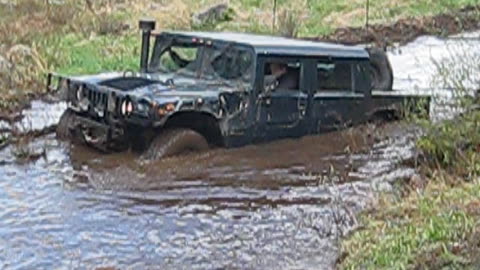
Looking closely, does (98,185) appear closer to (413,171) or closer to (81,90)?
(81,90)

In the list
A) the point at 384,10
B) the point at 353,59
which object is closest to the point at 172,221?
the point at 353,59

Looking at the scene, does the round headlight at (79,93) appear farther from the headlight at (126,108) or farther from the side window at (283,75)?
the side window at (283,75)

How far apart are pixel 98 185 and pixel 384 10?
839 inches

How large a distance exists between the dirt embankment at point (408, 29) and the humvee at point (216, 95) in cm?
1022

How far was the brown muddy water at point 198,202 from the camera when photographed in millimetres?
7871

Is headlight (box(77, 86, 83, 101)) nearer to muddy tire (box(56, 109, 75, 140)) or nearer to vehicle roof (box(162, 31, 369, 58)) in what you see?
muddy tire (box(56, 109, 75, 140))

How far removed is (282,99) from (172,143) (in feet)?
5.14

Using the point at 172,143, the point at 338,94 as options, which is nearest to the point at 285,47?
the point at 338,94

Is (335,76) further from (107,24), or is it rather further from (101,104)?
(107,24)

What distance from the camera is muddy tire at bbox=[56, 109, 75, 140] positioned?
11.9m

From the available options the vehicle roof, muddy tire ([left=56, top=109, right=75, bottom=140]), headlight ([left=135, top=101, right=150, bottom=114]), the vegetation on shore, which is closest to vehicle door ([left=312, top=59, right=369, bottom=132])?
the vehicle roof

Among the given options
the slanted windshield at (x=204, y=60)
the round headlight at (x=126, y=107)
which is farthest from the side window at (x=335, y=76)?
the round headlight at (x=126, y=107)

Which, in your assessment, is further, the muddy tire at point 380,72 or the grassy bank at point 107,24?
the grassy bank at point 107,24

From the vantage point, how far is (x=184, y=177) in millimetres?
10578
